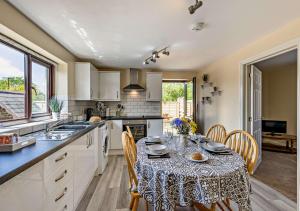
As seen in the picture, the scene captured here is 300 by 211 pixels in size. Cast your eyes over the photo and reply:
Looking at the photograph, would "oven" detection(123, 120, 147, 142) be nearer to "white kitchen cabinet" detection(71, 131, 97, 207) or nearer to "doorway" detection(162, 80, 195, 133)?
"doorway" detection(162, 80, 195, 133)

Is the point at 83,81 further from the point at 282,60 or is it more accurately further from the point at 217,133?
the point at 282,60

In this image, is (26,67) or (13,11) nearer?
(13,11)

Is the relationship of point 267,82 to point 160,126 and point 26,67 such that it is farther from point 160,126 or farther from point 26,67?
point 26,67

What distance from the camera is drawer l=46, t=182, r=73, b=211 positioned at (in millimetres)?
1292

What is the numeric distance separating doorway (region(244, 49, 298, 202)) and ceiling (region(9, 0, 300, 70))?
0.66 metres

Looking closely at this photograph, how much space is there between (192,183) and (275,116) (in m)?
5.42

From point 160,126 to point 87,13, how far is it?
9.65ft

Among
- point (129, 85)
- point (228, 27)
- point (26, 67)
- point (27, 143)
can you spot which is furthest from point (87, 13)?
point (129, 85)

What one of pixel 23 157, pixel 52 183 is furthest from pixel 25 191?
pixel 52 183

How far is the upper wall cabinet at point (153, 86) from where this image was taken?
4.50 m

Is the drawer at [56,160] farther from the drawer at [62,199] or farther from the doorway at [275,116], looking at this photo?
the doorway at [275,116]

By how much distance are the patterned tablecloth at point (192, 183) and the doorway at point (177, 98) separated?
12.0ft

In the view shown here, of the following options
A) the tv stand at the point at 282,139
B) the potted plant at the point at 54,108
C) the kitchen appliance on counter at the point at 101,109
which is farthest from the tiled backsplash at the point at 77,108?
the tv stand at the point at 282,139

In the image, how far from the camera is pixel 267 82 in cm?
536
